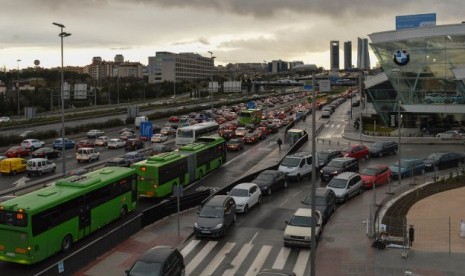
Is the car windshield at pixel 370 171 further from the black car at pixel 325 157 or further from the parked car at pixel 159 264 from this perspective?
the parked car at pixel 159 264

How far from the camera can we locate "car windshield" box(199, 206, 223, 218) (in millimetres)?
23797

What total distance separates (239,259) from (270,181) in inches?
480

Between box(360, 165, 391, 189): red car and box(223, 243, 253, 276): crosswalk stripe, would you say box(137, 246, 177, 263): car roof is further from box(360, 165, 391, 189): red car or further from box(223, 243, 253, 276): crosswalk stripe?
box(360, 165, 391, 189): red car

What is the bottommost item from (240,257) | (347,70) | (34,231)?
(240,257)

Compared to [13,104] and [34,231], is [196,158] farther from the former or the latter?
[13,104]

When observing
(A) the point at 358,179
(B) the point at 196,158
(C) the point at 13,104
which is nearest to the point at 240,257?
(A) the point at 358,179

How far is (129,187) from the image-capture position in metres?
27.0

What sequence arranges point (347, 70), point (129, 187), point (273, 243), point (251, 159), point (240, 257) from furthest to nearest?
point (251, 159) < point (129, 187) < point (273, 243) < point (240, 257) < point (347, 70)

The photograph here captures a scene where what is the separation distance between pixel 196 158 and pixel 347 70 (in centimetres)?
1923

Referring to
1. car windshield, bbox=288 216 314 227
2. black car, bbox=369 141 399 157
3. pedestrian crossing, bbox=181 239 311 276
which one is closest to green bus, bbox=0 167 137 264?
pedestrian crossing, bbox=181 239 311 276

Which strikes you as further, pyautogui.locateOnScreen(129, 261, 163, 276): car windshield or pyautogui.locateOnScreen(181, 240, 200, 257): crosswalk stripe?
pyautogui.locateOnScreen(181, 240, 200, 257): crosswalk stripe

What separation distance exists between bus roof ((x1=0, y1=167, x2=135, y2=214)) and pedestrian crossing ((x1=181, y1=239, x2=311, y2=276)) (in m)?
5.41

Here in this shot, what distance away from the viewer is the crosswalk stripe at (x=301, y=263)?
63.7ft

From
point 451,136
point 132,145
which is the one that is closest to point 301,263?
point 132,145
